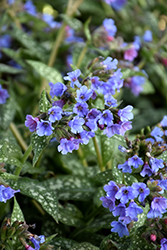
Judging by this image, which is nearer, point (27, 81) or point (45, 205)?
point (45, 205)

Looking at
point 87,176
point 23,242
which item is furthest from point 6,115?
point 23,242

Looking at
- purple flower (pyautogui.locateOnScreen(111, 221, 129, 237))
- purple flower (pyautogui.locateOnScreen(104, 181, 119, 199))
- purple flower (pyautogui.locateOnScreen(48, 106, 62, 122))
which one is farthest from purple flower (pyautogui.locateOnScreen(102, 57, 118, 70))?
purple flower (pyautogui.locateOnScreen(111, 221, 129, 237))

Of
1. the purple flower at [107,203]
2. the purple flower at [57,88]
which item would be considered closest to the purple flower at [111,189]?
the purple flower at [107,203]

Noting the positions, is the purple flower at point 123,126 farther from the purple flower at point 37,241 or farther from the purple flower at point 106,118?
the purple flower at point 37,241

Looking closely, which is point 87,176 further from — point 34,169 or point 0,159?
point 0,159

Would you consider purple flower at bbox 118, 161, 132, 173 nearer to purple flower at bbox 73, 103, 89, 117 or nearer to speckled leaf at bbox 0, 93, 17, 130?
purple flower at bbox 73, 103, 89, 117

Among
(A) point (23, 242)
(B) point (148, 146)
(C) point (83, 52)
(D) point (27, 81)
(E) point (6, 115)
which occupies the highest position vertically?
(B) point (148, 146)

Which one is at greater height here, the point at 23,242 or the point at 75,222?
the point at 23,242
